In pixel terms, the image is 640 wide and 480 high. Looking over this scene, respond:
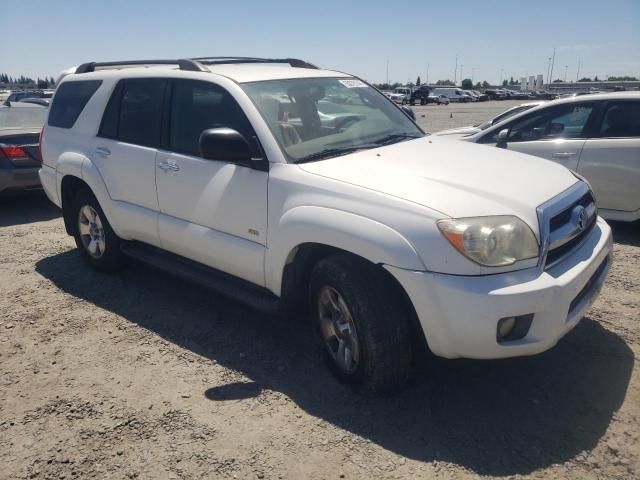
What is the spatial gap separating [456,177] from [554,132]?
153 inches

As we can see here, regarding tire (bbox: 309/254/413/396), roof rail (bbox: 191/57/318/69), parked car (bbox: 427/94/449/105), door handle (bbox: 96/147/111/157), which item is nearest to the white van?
parked car (bbox: 427/94/449/105)

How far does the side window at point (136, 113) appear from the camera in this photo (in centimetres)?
431

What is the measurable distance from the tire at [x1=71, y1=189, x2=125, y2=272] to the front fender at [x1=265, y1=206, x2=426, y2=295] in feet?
7.13

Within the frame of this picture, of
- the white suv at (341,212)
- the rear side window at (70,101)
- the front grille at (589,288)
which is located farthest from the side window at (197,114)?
the front grille at (589,288)

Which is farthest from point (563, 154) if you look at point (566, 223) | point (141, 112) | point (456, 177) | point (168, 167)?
point (141, 112)

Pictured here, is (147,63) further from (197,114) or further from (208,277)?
(208,277)

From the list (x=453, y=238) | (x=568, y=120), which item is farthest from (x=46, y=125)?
(x=568, y=120)

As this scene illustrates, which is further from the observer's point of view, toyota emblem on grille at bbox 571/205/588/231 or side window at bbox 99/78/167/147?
side window at bbox 99/78/167/147

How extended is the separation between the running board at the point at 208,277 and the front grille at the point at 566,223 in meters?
1.63

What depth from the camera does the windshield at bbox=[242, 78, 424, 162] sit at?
3.56 m

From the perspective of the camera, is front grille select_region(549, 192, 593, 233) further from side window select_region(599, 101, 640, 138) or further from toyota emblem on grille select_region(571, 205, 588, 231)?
side window select_region(599, 101, 640, 138)

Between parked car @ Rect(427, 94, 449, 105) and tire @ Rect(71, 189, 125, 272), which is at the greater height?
tire @ Rect(71, 189, 125, 272)

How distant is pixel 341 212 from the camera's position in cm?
298

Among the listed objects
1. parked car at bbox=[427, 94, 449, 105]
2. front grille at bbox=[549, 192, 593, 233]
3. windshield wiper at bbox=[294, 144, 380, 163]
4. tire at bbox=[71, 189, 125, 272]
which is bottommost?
parked car at bbox=[427, 94, 449, 105]
